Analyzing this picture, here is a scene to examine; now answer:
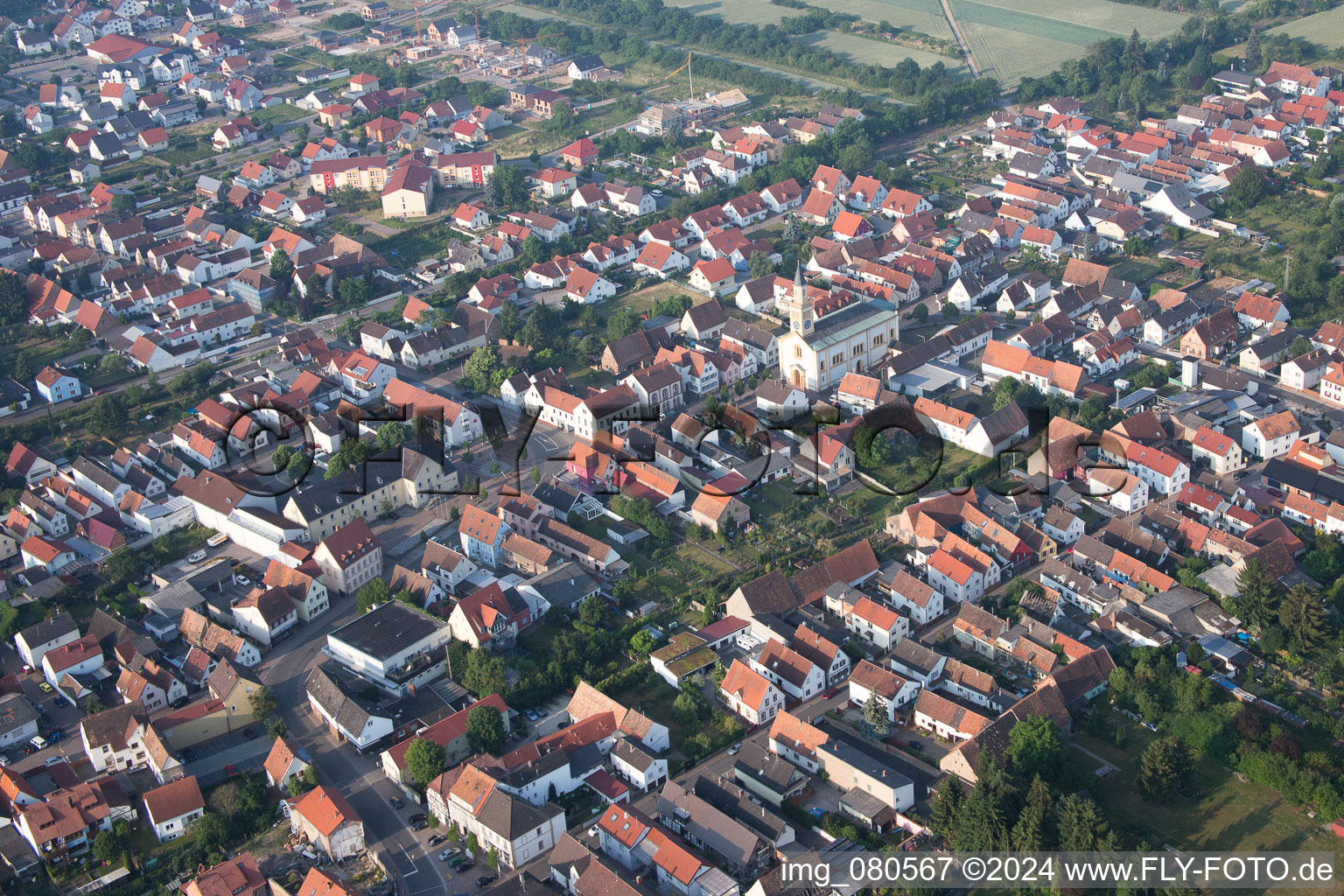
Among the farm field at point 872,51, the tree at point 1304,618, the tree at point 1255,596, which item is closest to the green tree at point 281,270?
the tree at point 1255,596

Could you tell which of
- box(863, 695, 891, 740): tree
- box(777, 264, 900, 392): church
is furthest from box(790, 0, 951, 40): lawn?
box(863, 695, 891, 740): tree

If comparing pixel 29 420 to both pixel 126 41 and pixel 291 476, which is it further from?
pixel 126 41

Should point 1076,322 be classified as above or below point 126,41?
below

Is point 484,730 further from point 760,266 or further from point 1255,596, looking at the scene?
point 760,266

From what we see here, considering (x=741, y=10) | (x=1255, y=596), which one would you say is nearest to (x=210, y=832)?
(x=1255, y=596)

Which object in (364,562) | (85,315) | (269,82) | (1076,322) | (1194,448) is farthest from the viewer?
(269,82)

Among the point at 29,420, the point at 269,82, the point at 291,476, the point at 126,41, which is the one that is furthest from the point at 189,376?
the point at 126,41

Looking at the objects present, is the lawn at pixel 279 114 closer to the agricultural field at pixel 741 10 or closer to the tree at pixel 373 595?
the agricultural field at pixel 741 10

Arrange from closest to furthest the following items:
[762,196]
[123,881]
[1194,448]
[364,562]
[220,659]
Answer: [123,881] → [220,659] → [364,562] → [1194,448] → [762,196]
